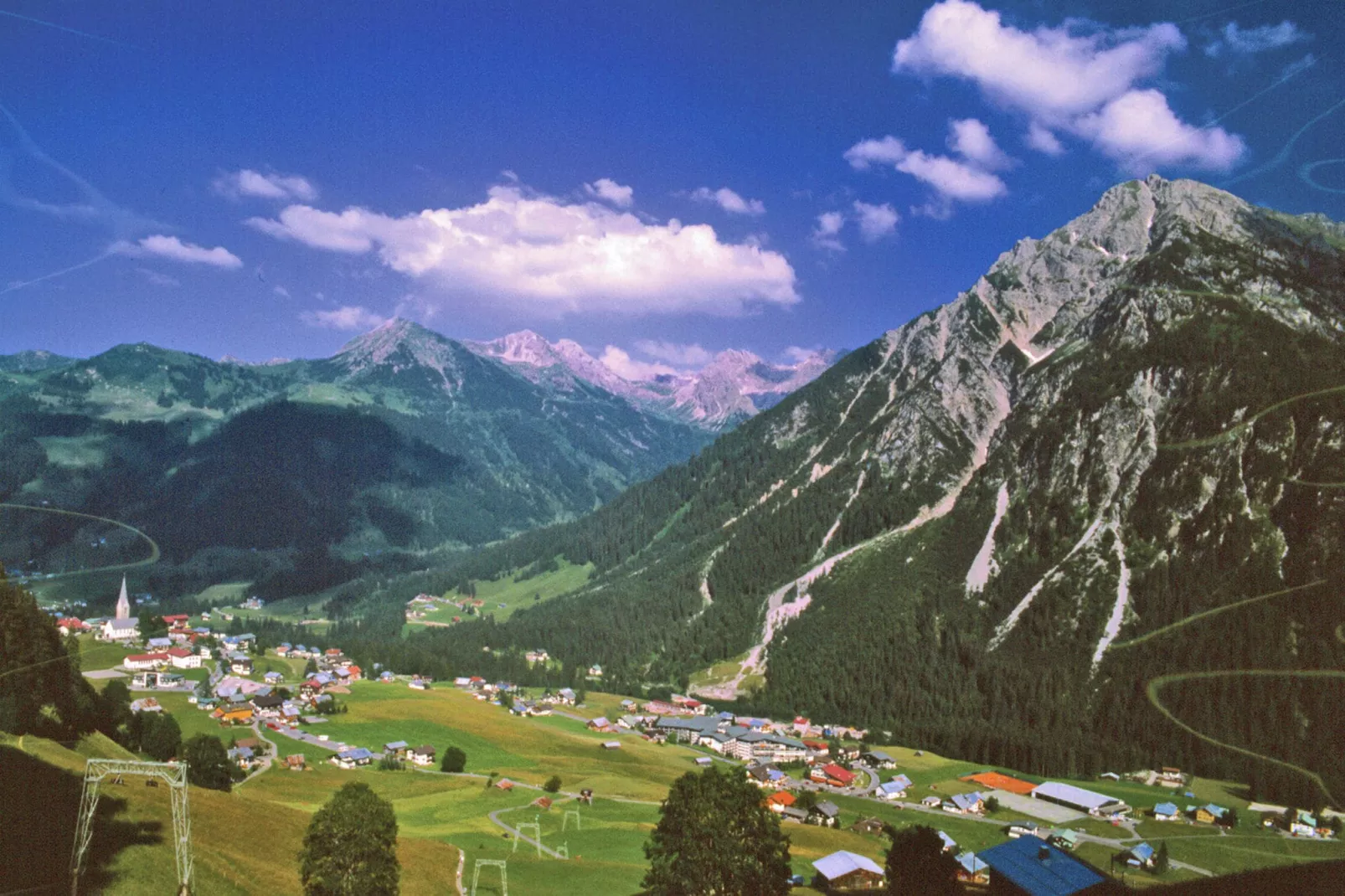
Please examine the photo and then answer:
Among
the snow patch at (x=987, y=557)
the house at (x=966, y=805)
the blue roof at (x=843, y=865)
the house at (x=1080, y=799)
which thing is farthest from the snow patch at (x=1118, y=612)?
the blue roof at (x=843, y=865)

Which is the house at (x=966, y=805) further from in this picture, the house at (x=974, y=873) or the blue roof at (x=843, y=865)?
the blue roof at (x=843, y=865)

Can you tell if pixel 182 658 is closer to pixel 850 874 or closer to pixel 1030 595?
pixel 850 874

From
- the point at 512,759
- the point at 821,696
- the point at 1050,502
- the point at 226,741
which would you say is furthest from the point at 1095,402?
the point at 226,741

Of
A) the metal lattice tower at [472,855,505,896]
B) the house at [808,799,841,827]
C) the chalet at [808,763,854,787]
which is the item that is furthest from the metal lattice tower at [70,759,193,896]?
the chalet at [808,763,854,787]

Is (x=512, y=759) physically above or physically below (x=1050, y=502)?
below

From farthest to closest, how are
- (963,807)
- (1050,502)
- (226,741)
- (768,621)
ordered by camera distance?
(768,621), (1050,502), (226,741), (963,807)

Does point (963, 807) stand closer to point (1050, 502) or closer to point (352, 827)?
point (352, 827)

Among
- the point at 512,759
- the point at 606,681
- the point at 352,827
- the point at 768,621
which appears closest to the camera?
the point at 352,827
